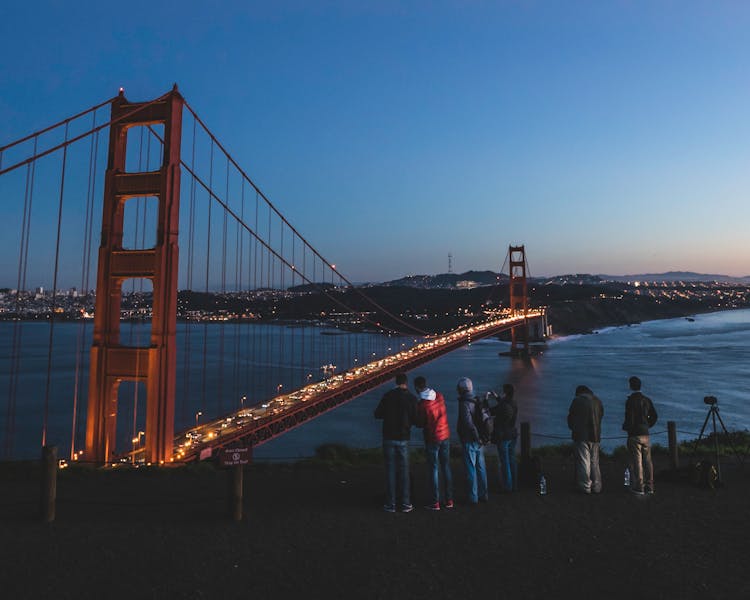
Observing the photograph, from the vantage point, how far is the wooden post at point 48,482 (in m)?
4.80

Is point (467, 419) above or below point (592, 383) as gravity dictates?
above

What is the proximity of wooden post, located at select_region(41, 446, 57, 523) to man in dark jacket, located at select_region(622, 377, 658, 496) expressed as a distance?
18.3 ft

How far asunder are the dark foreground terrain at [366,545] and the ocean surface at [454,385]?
294 cm

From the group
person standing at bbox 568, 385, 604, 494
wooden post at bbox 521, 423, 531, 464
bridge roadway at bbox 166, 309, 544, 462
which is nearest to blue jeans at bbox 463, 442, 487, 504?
person standing at bbox 568, 385, 604, 494

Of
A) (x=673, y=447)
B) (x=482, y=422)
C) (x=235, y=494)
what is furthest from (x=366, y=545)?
(x=673, y=447)

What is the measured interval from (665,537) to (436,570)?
2129 millimetres

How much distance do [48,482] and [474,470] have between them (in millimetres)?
4077

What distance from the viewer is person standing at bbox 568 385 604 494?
5.43 meters

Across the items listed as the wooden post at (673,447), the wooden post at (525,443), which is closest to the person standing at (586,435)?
the wooden post at (525,443)

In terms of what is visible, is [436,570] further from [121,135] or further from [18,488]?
[121,135]

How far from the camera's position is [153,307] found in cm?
1097

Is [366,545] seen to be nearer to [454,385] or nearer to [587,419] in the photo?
[587,419]


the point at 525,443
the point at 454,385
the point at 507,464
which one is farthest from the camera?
the point at 454,385

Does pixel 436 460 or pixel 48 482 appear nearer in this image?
pixel 48 482
